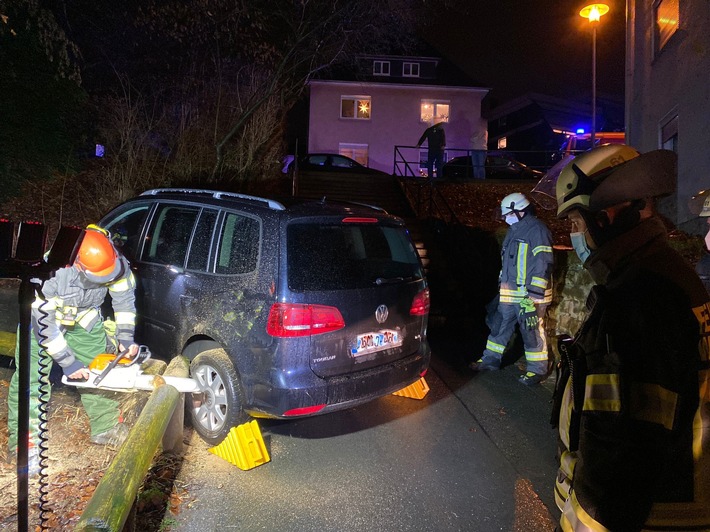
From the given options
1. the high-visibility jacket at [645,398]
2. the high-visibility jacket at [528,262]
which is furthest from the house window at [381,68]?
the high-visibility jacket at [645,398]

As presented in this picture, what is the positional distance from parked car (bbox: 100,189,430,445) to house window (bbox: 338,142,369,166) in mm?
23350

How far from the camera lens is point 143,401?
349 cm

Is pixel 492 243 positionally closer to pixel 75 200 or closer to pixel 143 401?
pixel 143 401

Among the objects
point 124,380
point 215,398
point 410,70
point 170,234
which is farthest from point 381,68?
point 124,380

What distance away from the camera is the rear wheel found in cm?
350

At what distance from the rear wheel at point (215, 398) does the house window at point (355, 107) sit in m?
24.7

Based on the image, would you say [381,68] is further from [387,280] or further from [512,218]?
[387,280]

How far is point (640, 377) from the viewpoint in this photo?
1264 mm

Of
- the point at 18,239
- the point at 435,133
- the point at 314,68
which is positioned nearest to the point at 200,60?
the point at 314,68

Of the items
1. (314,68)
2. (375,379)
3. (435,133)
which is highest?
(314,68)

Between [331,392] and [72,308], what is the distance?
184cm

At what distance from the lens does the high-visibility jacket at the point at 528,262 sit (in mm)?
5145

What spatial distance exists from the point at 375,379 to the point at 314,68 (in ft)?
41.2

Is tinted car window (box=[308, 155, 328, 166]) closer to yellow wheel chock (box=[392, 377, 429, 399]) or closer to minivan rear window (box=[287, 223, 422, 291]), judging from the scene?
yellow wheel chock (box=[392, 377, 429, 399])
